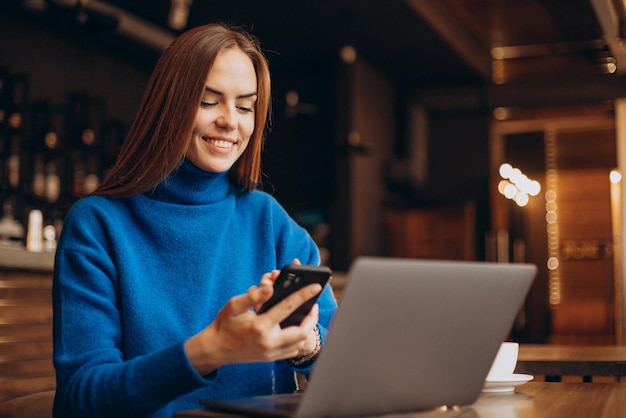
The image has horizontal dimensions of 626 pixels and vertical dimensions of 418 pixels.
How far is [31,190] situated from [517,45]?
16.7ft

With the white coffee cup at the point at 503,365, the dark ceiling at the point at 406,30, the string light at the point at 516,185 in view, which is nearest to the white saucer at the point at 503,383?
the white coffee cup at the point at 503,365

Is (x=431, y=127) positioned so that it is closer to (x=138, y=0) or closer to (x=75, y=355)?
(x=138, y=0)

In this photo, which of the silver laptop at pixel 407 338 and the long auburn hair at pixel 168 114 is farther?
the long auburn hair at pixel 168 114

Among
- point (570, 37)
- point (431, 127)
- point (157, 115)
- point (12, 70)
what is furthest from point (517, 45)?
point (157, 115)

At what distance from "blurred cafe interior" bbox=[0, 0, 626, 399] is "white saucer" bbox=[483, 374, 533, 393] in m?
3.28

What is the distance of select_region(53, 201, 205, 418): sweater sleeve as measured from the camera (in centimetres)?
109

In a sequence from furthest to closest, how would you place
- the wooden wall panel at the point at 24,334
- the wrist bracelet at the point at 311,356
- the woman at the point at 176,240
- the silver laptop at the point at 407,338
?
the wooden wall panel at the point at 24,334, the wrist bracelet at the point at 311,356, the woman at the point at 176,240, the silver laptop at the point at 407,338

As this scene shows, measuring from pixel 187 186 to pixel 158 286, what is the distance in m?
0.19

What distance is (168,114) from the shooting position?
138 centimetres

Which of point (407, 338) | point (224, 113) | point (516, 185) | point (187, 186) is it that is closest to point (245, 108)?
point (224, 113)

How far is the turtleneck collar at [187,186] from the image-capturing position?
1434 mm

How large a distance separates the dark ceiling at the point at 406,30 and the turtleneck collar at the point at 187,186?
3.73 metres

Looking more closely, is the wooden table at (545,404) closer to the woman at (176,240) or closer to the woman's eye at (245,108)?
the woman at (176,240)

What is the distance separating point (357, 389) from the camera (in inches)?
39.3
